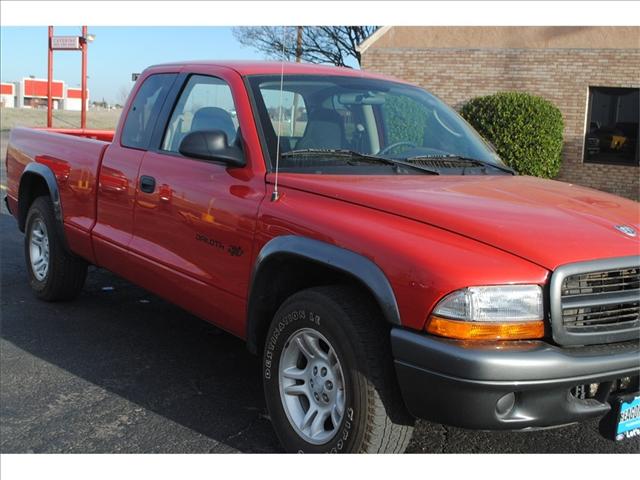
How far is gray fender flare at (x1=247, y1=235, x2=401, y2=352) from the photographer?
9.02 ft

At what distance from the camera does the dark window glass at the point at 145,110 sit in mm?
4668

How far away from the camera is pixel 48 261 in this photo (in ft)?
18.8

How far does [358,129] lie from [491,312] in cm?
174

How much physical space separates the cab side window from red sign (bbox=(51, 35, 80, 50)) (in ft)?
38.2

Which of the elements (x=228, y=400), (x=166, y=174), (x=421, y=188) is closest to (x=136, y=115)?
(x=166, y=174)

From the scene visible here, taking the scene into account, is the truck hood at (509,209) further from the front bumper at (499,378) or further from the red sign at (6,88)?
the red sign at (6,88)

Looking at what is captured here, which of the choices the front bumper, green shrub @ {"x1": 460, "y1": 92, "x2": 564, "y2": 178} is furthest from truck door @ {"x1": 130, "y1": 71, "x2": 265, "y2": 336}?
green shrub @ {"x1": 460, "y1": 92, "x2": 564, "y2": 178}

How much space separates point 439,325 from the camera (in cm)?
262

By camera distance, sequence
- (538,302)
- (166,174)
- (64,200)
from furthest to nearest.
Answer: (64,200), (166,174), (538,302)

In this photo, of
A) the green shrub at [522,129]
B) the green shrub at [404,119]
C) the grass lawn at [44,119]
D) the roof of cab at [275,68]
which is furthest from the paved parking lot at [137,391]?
the grass lawn at [44,119]

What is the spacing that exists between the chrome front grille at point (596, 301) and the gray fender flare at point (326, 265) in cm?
62

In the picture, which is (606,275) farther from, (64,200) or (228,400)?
(64,200)

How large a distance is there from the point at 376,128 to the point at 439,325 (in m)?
1.77

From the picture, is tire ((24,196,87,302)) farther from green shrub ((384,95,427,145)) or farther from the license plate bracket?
the license plate bracket
